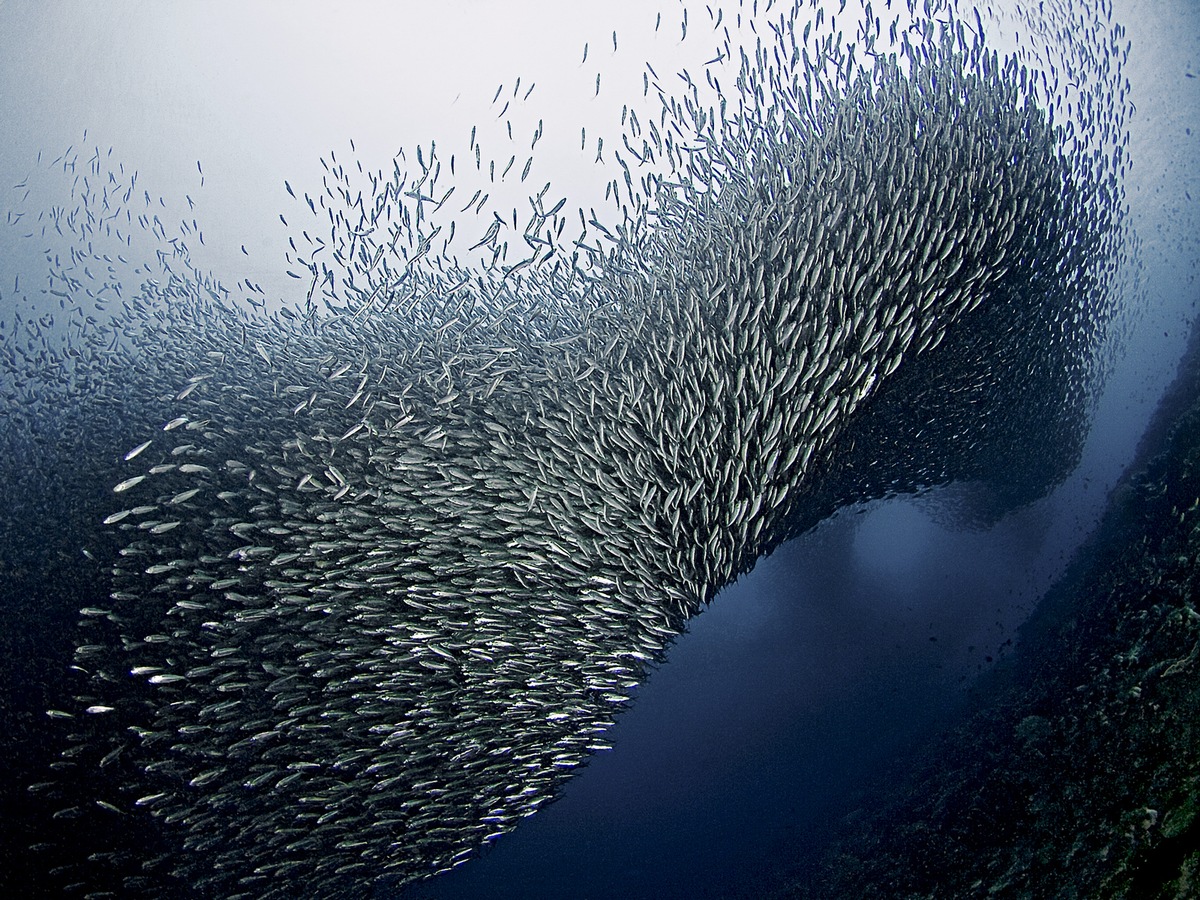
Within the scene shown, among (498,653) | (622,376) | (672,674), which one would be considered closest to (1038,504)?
(622,376)

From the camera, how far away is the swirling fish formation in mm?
4836

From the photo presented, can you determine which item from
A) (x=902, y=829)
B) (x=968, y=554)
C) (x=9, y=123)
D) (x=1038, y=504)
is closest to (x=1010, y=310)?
(x=902, y=829)

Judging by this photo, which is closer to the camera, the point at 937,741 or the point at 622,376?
the point at 622,376

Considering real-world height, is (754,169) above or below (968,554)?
above

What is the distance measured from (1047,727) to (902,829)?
2.77 meters

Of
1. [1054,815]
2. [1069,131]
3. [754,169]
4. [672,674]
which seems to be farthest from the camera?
[672,674]

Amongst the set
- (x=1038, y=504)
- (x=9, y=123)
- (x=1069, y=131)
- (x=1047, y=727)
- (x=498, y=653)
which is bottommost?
(x=1047, y=727)

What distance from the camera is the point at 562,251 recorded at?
710 cm

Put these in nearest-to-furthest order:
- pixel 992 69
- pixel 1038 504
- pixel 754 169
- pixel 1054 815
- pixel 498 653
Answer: pixel 1054 815 → pixel 498 653 → pixel 754 169 → pixel 992 69 → pixel 1038 504

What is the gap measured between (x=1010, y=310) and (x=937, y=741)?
30.0 ft

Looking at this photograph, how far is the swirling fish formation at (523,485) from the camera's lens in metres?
4.84

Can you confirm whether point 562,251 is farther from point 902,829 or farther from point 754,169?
point 902,829

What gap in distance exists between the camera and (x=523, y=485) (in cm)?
548

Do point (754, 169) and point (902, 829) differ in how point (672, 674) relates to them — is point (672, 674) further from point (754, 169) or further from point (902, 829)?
point (754, 169)
